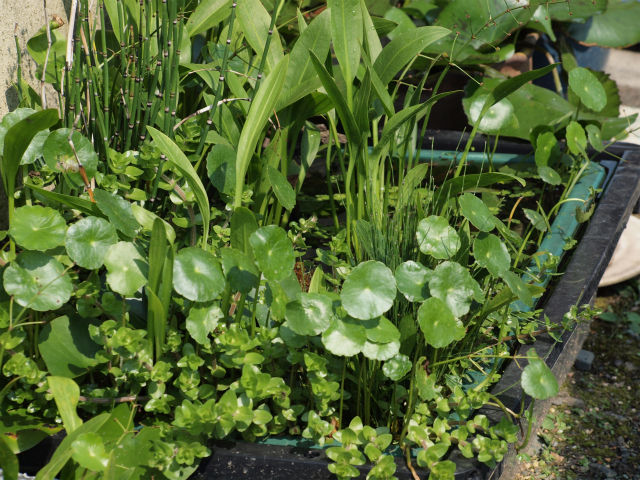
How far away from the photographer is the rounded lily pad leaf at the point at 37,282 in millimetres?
833

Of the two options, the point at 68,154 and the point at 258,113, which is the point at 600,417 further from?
the point at 68,154

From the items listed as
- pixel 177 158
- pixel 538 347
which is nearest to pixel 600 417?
pixel 538 347

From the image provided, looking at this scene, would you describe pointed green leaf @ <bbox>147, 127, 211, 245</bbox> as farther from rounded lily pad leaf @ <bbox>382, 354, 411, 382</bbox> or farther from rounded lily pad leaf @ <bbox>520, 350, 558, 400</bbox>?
rounded lily pad leaf @ <bbox>520, 350, 558, 400</bbox>

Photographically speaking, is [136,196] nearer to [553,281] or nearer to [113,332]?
[113,332]

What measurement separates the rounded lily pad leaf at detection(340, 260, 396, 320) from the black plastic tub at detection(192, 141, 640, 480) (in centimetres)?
19

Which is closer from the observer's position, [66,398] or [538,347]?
[66,398]

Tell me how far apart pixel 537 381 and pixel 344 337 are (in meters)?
0.25

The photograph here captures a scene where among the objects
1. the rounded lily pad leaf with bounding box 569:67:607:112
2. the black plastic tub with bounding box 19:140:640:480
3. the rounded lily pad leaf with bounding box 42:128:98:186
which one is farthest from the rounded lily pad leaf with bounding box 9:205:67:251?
the rounded lily pad leaf with bounding box 569:67:607:112

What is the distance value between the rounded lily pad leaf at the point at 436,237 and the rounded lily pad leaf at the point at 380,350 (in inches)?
6.6

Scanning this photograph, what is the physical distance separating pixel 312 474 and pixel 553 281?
0.67 meters

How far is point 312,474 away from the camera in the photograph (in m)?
0.83

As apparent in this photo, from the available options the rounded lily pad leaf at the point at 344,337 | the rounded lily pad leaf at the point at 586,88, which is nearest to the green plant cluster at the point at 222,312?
the rounded lily pad leaf at the point at 344,337

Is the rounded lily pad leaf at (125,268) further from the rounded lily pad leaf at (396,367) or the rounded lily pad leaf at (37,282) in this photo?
the rounded lily pad leaf at (396,367)

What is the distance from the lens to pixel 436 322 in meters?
0.86
